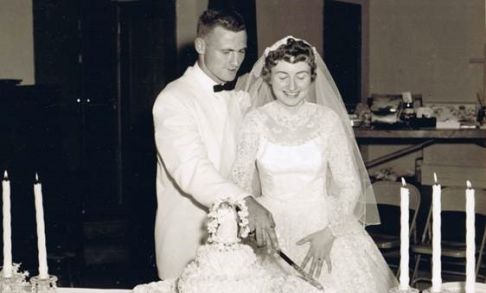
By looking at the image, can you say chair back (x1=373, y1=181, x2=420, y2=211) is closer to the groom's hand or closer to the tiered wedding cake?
the groom's hand

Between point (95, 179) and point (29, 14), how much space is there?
7.06 feet

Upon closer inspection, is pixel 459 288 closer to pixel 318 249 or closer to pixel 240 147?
pixel 318 249

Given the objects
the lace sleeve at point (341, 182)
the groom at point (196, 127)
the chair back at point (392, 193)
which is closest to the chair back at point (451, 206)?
the chair back at point (392, 193)

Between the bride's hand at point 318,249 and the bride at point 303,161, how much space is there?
4 cm

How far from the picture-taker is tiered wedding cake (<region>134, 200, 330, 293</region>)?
1.60 metres

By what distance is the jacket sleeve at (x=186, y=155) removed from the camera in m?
2.32

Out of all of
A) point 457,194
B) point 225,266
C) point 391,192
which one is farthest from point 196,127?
point 457,194

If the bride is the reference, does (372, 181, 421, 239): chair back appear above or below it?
below

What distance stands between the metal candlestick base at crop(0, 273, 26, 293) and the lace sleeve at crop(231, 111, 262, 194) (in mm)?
1063

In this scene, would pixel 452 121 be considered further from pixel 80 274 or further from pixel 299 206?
pixel 299 206

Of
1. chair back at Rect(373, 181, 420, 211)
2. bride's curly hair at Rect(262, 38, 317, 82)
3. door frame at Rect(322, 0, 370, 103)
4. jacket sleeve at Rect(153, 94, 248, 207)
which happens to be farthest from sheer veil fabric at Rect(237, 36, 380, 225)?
door frame at Rect(322, 0, 370, 103)

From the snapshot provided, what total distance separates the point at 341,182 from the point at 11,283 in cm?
135

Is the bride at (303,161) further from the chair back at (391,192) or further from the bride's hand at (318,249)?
the chair back at (391,192)

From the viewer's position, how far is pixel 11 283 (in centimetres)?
186
